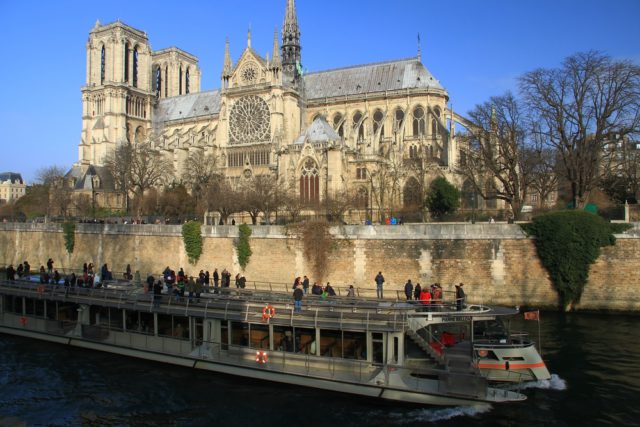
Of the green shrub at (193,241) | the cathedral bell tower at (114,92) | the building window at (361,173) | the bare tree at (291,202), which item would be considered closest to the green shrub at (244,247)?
the green shrub at (193,241)

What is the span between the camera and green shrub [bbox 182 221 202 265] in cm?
3544

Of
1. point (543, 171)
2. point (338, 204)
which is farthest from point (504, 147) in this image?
point (338, 204)

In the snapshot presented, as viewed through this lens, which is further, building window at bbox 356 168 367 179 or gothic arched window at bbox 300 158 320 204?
building window at bbox 356 168 367 179

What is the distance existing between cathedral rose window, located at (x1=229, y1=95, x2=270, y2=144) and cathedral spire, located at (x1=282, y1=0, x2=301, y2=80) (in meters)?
10.4

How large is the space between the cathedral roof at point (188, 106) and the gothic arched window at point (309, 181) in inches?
1235

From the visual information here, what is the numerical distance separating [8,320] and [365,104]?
156 ft

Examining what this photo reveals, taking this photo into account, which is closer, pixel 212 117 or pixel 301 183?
pixel 301 183

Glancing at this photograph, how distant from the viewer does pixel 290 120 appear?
6062 cm

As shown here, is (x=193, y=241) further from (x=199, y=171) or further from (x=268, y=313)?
(x=199, y=171)

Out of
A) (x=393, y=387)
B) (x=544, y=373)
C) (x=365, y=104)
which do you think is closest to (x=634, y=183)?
(x=544, y=373)

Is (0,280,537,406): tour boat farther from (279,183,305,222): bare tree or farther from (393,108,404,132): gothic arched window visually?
(393,108,404,132): gothic arched window

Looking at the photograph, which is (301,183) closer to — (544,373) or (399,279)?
(399,279)

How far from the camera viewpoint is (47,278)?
23.3m

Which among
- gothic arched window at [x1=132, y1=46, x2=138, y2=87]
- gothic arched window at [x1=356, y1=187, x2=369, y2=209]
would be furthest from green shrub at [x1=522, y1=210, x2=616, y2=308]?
gothic arched window at [x1=132, y1=46, x2=138, y2=87]
